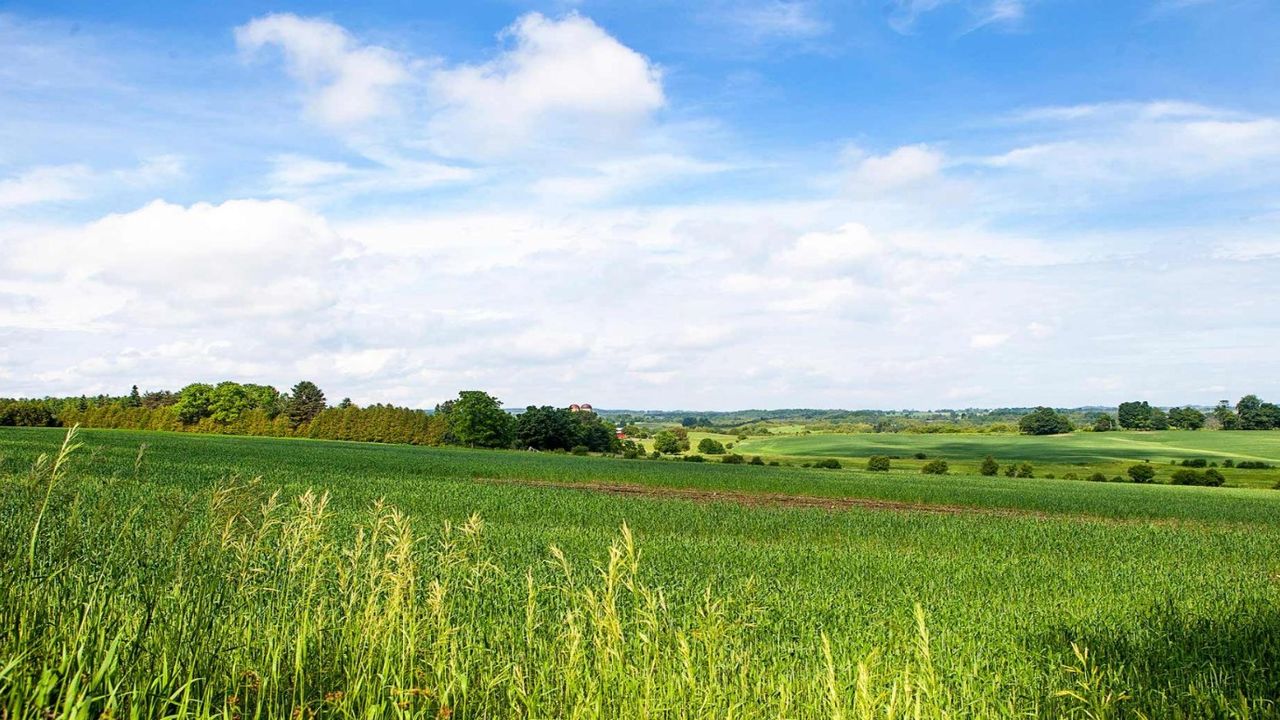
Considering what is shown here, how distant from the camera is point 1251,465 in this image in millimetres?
78938

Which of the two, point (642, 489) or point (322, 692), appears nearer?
point (322, 692)

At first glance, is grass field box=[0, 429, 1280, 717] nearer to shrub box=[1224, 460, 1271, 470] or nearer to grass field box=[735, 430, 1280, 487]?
grass field box=[735, 430, 1280, 487]

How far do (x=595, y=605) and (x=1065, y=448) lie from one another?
114 meters

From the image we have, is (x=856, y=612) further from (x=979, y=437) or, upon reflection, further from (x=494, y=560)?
(x=979, y=437)

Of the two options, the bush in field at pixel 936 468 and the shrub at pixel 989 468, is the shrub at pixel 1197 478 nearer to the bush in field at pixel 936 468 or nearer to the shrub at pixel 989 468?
the shrub at pixel 989 468

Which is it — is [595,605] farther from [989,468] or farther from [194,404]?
[194,404]

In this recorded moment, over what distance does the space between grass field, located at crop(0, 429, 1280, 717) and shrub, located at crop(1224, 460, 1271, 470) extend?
56.6 meters

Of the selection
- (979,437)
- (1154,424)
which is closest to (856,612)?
(979,437)

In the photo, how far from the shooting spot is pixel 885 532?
23031 millimetres

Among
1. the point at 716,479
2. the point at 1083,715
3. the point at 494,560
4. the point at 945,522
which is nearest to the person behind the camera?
the point at 1083,715

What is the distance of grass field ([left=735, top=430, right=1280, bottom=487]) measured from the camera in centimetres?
8375

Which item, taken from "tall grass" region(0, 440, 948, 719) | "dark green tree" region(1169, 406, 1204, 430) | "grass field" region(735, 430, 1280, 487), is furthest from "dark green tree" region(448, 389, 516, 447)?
"dark green tree" region(1169, 406, 1204, 430)

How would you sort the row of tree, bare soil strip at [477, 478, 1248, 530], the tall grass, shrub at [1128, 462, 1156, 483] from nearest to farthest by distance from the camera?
the tall grass
bare soil strip at [477, 478, 1248, 530]
shrub at [1128, 462, 1156, 483]
the row of tree

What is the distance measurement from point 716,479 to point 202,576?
137ft
